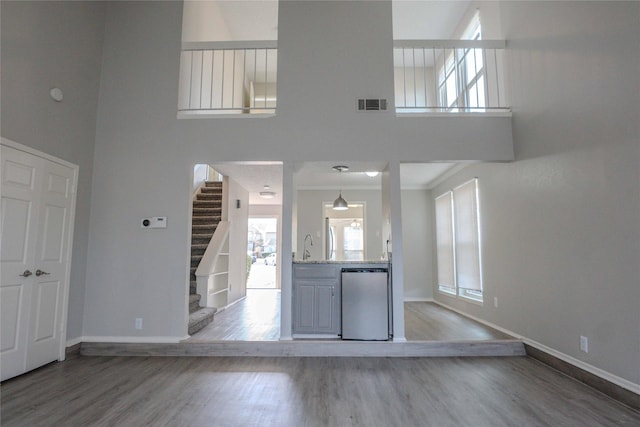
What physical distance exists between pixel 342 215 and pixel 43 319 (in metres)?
6.99

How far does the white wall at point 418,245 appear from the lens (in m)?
Result: 7.36

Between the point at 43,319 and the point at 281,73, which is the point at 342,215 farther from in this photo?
the point at 43,319

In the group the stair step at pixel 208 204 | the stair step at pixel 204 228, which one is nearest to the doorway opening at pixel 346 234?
the stair step at pixel 208 204

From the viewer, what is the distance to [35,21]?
10.3 ft

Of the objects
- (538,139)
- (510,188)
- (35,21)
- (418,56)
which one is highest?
(418,56)

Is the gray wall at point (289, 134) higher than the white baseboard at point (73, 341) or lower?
higher

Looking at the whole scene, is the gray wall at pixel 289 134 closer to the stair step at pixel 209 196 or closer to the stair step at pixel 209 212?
the stair step at pixel 209 212

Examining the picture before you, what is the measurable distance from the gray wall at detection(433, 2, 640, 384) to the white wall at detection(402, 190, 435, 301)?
9.85 ft

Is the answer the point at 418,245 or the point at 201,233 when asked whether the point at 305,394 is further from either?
the point at 418,245

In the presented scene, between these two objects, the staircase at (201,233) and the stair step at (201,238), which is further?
the stair step at (201,238)

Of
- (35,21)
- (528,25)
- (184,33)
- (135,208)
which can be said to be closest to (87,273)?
(135,208)

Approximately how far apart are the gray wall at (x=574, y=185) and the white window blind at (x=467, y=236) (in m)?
0.80

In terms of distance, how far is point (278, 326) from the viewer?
4.62m

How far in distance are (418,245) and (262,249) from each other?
4.54m
